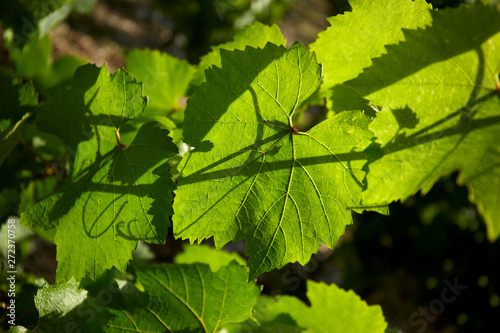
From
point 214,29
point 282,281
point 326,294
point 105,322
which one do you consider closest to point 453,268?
point 282,281

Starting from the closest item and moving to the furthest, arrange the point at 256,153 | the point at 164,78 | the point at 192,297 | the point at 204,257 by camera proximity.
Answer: the point at 256,153
the point at 192,297
the point at 164,78
the point at 204,257

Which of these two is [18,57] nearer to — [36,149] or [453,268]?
[36,149]

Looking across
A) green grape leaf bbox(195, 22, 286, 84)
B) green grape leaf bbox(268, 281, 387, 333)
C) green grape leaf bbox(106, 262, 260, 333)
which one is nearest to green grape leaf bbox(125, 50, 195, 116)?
green grape leaf bbox(195, 22, 286, 84)

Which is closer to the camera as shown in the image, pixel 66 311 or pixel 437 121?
pixel 437 121

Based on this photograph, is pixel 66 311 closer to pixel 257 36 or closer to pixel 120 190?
pixel 120 190

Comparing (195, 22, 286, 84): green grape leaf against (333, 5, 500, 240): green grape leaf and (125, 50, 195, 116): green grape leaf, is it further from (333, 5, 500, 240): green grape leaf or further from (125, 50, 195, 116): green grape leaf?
(333, 5, 500, 240): green grape leaf

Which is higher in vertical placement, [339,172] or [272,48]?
[272,48]

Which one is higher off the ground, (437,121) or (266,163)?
(437,121)

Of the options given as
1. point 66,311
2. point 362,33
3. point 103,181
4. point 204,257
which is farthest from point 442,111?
point 204,257
